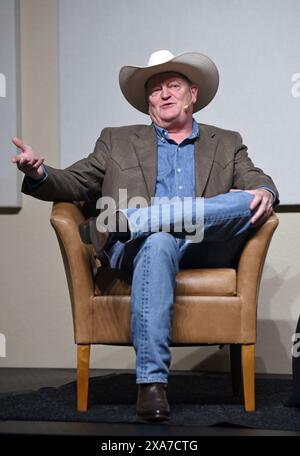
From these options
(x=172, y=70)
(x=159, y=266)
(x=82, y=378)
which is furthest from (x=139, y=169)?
(x=82, y=378)

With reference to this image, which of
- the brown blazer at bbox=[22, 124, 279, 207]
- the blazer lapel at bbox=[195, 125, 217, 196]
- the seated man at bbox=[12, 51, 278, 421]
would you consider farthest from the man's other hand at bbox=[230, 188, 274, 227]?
the blazer lapel at bbox=[195, 125, 217, 196]

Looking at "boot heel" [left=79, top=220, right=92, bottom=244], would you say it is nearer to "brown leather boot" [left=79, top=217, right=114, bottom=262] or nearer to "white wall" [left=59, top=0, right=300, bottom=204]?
"brown leather boot" [left=79, top=217, right=114, bottom=262]

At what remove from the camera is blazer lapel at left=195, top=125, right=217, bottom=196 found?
9.16 feet

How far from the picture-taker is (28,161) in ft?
8.37

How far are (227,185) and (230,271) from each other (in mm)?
402

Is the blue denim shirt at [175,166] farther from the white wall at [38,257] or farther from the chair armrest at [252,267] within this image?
the white wall at [38,257]

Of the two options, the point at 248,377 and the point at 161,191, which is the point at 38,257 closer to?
the point at 161,191

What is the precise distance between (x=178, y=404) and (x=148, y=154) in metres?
0.90

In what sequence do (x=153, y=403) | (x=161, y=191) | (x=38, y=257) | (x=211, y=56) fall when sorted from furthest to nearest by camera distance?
(x=38, y=257) < (x=211, y=56) < (x=161, y=191) < (x=153, y=403)

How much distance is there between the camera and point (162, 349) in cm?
231

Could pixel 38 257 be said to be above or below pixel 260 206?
below

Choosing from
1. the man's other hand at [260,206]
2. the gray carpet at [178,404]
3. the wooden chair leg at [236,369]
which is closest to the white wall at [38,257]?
the gray carpet at [178,404]

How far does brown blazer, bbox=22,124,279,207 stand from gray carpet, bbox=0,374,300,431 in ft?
2.30
